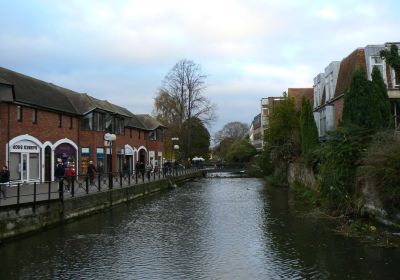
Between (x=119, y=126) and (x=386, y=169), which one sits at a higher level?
(x=119, y=126)

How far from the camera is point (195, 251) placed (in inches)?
554

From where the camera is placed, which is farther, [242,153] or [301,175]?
[242,153]

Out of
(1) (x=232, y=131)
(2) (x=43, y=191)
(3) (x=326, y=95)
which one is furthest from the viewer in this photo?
(1) (x=232, y=131)

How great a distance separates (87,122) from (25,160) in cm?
951

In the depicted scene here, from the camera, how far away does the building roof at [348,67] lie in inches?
1293

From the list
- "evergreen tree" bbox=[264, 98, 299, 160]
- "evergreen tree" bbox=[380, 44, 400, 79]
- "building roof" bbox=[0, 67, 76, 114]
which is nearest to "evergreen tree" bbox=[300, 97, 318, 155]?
"evergreen tree" bbox=[264, 98, 299, 160]

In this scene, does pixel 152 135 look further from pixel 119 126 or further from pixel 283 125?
pixel 283 125

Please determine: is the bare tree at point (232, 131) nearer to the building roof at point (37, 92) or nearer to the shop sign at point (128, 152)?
the shop sign at point (128, 152)

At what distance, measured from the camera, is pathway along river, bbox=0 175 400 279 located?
1150cm

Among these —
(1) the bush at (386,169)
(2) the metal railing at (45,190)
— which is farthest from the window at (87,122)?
(1) the bush at (386,169)

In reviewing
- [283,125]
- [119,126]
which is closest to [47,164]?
[119,126]

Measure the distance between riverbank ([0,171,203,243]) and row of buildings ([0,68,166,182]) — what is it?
4.20m

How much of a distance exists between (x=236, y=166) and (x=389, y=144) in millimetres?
69206

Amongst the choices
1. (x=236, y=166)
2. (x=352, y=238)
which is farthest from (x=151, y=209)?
(x=236, y=166)
